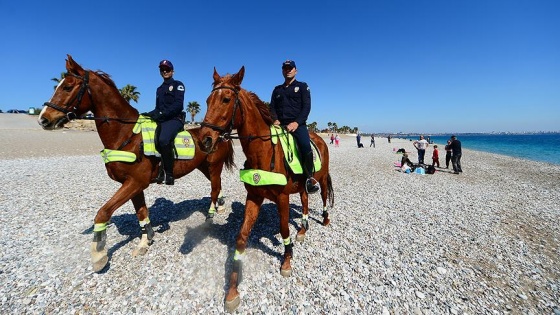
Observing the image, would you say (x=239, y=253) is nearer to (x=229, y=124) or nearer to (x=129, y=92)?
(x=229, y=124)

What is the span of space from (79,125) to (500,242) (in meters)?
65.5

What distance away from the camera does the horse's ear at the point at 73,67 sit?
399 cm

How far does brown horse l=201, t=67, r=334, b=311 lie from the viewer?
3154 mm

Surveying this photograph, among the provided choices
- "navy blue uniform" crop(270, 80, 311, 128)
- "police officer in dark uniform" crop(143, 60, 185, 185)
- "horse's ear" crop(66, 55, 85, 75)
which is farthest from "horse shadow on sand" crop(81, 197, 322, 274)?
"horse's ear" crop(66, 55, 85, 75)

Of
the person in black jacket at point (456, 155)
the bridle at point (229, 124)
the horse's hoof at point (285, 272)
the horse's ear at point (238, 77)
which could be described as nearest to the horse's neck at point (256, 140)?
the bridle at point (229, 124)

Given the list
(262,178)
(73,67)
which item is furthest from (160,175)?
(262,178)

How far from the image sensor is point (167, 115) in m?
5.07

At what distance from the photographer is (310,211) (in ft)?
25.6

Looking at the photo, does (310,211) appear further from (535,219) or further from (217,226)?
(535,219)

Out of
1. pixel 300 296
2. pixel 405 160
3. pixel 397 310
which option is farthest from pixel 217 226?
pixel 405 160

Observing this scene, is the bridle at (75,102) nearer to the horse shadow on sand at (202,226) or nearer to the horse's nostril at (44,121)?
the horse's nostril at (44,121)

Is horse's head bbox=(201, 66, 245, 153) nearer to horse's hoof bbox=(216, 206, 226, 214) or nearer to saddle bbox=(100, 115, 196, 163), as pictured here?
saddle bbox=(100, 115, 196, 163)

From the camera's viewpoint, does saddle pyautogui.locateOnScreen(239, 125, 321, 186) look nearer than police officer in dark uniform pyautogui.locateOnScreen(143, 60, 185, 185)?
Yes

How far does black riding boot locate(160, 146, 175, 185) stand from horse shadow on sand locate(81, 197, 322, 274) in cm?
160
